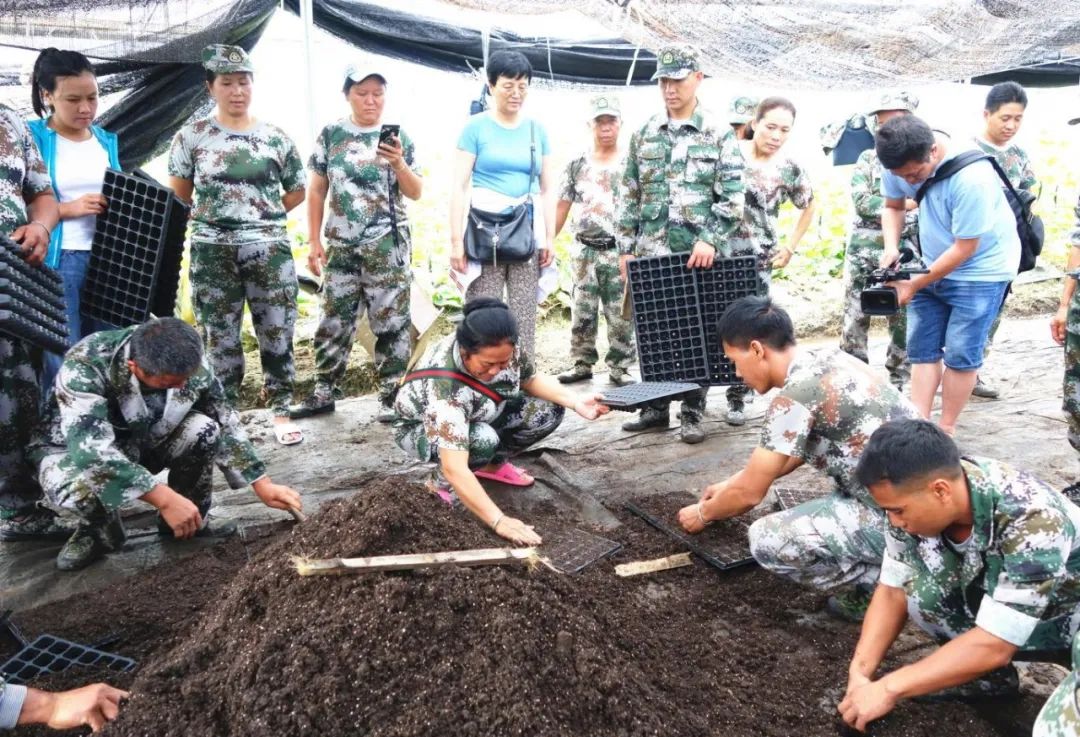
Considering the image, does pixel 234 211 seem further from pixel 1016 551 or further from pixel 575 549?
pixel 1016 551

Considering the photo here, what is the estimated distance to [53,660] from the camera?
253 centimetres

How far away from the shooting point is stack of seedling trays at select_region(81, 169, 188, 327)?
3.63 meters

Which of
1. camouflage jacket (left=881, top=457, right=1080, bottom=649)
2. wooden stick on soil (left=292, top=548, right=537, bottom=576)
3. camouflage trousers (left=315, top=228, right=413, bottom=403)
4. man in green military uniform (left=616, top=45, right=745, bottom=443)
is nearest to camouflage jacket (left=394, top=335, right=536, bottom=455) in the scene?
wooden stick on soil (left=292, top=548, right=537, bottom=576)

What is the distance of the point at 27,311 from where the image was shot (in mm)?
2766

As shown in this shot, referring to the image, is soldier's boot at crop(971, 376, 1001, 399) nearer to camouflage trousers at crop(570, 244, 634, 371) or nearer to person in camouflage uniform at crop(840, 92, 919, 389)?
person in camouflage uniform at crop(840, 92, 919, 389)

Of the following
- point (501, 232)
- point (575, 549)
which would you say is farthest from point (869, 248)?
point (575, 549)

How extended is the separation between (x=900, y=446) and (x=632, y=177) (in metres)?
2.78

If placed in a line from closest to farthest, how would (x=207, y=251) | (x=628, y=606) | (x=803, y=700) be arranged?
(x=803, y=700) < (x=628, y=606) < (x=207, y=251)

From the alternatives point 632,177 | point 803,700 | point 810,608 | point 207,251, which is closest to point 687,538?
point 810,608

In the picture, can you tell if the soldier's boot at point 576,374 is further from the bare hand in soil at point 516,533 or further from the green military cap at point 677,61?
the bare hand in soil at point 516,533

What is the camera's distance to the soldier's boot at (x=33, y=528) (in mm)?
3396

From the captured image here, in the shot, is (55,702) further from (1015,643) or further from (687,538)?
(1015,643)

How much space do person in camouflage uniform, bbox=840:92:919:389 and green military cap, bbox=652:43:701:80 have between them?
4.33ft

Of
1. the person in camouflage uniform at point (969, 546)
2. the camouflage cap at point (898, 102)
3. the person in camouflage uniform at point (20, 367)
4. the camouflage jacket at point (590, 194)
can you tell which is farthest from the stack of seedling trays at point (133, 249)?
the camouflage cap at point (898, 102)
